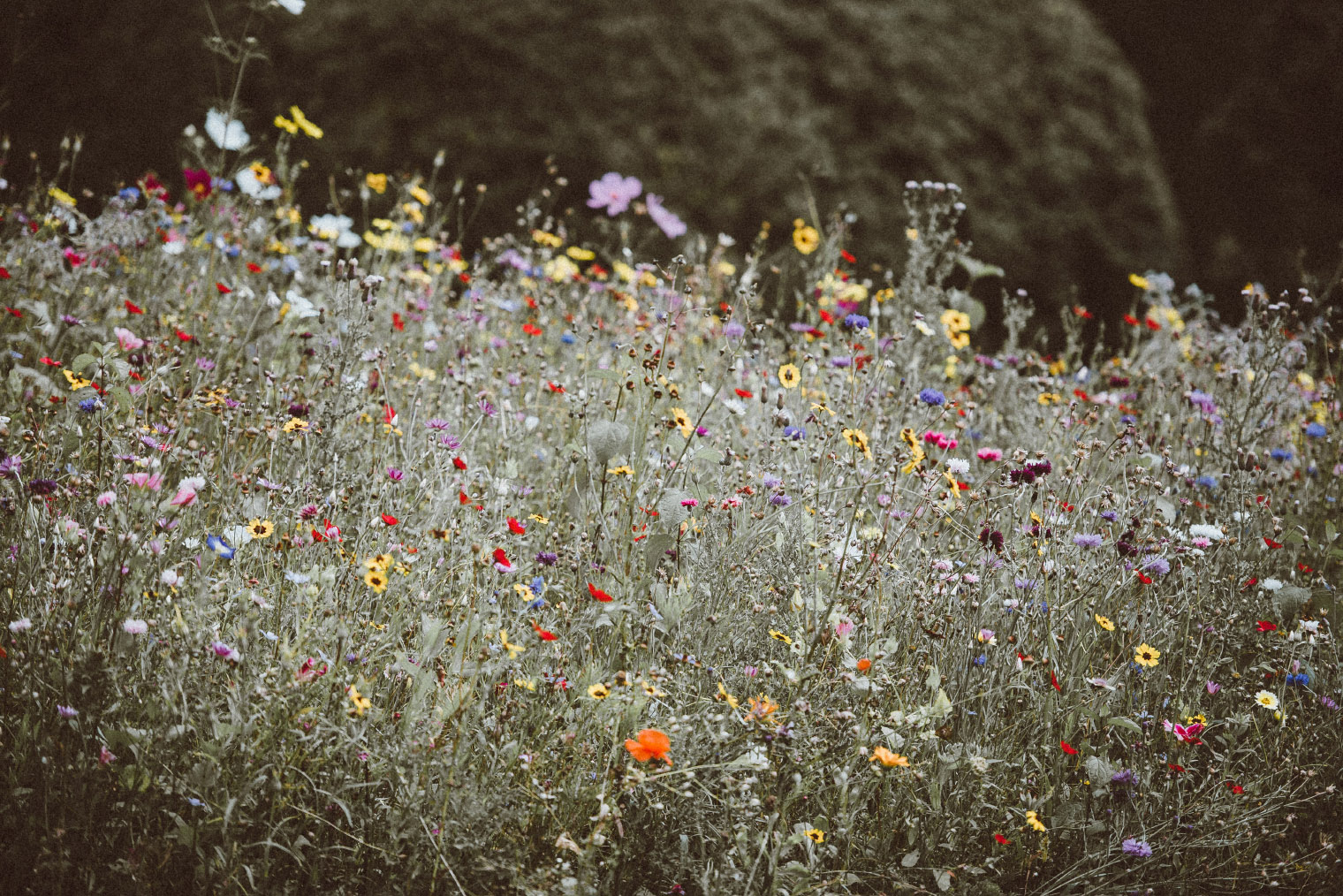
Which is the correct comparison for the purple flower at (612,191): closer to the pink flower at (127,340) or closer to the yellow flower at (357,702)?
the pink flower at (127,340)

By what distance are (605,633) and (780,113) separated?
3290 mm

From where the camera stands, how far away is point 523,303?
3391mm

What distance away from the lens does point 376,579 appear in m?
1.44

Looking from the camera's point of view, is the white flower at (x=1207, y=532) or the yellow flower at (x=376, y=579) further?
the white flower at (x=1207, y=532)

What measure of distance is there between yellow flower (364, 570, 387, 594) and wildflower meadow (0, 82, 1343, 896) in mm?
12

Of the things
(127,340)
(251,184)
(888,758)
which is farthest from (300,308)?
(888,758)

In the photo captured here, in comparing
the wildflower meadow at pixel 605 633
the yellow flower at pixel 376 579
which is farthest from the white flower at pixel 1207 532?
the yellow flower at pixel 376 579

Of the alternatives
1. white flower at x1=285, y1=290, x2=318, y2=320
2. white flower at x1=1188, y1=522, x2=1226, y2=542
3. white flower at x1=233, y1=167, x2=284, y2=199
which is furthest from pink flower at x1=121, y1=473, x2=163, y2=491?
white flower at x1=1188, y1=522, x2=1226, y2=542

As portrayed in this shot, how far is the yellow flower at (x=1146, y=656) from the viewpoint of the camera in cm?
174

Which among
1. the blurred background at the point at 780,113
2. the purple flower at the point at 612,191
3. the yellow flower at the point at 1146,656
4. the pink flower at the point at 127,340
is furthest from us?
the blurred background at the point at 780,113

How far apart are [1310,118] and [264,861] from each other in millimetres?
5884

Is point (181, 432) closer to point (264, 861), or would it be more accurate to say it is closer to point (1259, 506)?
point (264, 861)

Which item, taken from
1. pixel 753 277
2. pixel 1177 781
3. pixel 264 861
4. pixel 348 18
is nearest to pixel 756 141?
pixel 753 277

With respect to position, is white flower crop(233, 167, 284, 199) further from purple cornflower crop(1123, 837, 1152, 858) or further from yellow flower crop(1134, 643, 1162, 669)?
purple cornflower crop(1123, 837, 1152, 858)
